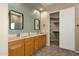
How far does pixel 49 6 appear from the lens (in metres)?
5.30

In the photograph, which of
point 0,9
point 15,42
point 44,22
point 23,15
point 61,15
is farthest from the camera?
point 44,22

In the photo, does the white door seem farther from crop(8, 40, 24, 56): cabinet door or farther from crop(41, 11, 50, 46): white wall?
crop(8, 40, 24, 56): cabinet door

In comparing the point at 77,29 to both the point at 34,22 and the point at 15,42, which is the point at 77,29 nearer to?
the point at 34,22

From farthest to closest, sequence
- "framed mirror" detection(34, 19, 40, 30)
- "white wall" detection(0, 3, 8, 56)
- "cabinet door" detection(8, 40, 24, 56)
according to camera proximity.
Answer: "framed mirror" detection(34, 19, 40, 30), "cabinet door" detection(8, 40, 24, 56), "white wall" detection(0, 3, 8, 56)

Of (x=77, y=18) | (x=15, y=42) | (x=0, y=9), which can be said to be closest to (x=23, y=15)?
(x=15, y=42)

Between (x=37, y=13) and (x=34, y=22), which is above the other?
(x=37, y=13)

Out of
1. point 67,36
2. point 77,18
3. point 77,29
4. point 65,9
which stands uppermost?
point 65,9

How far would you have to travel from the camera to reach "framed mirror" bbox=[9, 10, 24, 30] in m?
2.90

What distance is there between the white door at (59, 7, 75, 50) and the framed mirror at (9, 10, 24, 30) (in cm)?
164

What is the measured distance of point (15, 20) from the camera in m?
3.15

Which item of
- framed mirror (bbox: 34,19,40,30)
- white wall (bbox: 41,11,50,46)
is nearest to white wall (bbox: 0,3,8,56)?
framed mirror (bbox: 34,19,40,30)

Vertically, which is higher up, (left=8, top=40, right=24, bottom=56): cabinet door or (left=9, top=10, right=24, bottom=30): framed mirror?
(left=9, top=10, right=24, bottom=30): framed mirror

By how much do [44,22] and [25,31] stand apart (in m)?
1.58

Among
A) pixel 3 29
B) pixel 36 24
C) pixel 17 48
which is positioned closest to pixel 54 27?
pixel 36 24
